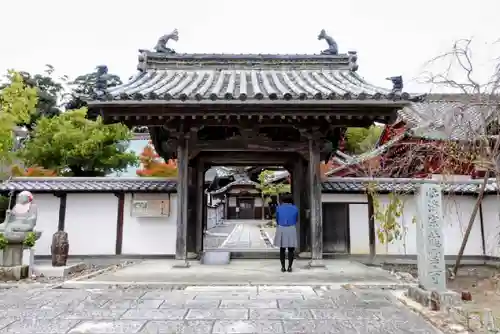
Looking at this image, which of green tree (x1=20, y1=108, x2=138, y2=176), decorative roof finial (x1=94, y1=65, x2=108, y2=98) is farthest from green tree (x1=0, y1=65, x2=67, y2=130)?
decorative roof finial (x1=94, y1=65, x2=108, y2=98)

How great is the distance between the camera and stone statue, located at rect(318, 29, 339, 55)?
37.4 feet

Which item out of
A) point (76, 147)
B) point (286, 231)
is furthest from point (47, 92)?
point (286, 231)

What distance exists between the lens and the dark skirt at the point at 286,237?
8055mm

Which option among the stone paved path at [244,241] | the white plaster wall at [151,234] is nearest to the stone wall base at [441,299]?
the white plaster wall at [151,234]

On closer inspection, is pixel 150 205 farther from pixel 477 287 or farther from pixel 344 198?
pixel 477 287

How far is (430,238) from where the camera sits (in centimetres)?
545

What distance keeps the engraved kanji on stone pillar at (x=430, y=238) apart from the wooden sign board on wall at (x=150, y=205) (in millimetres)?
6777

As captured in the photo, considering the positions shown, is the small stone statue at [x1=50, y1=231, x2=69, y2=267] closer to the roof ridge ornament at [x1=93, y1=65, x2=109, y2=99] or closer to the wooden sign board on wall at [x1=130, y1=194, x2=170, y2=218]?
the wooden sign board on wall at [x1=130, y1=194, x2=170, y2=218]

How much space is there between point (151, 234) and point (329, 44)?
24.9 feet

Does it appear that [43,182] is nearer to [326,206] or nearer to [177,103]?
[177,103]

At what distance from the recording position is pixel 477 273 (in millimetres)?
9430

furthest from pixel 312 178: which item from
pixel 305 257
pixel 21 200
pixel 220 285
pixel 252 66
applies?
pixel 21 200

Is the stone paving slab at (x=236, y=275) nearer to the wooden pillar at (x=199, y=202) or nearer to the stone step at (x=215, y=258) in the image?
the stone step at (x=215, y=258)

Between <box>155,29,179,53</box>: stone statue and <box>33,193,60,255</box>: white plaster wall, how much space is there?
5176 millimetres
